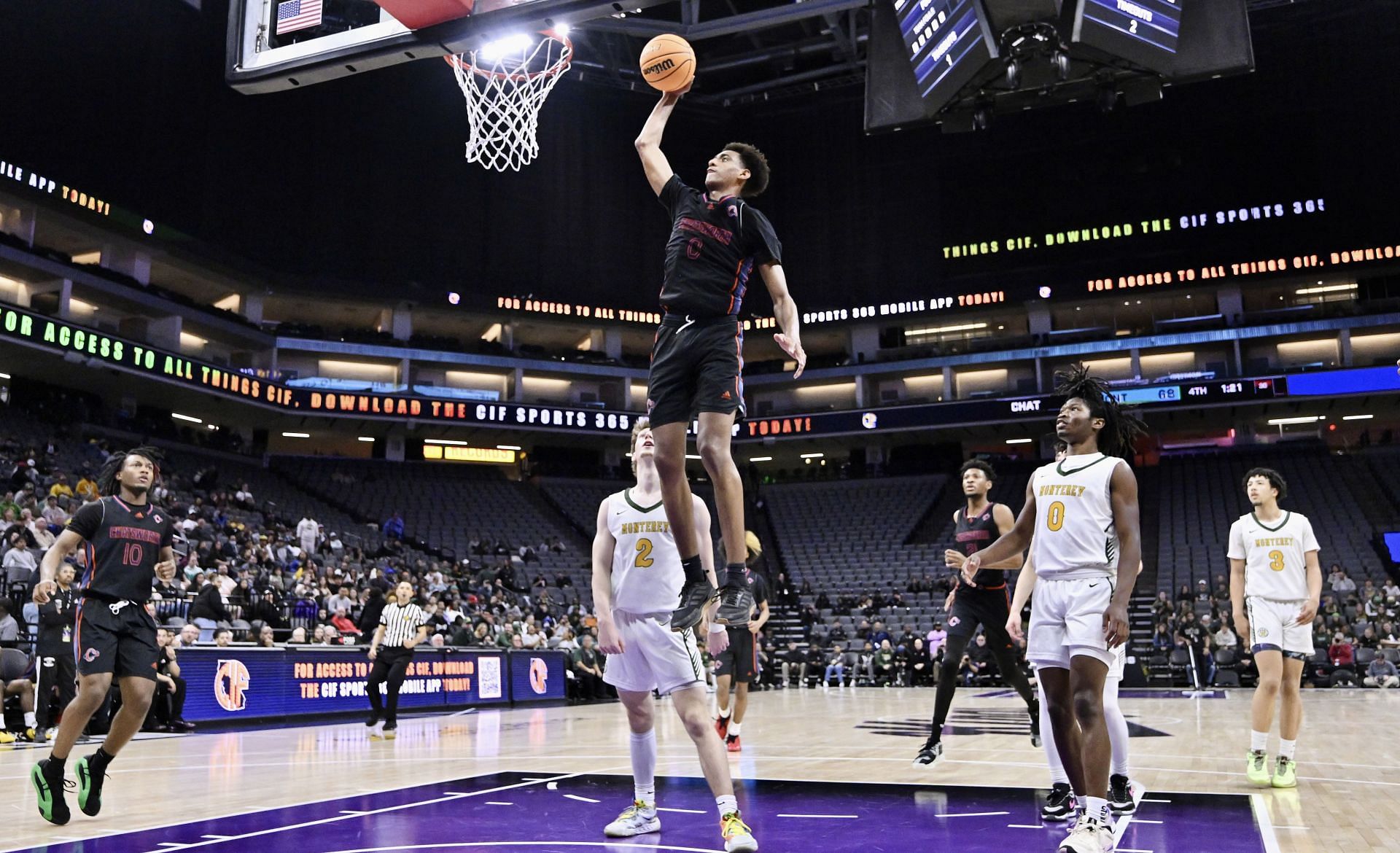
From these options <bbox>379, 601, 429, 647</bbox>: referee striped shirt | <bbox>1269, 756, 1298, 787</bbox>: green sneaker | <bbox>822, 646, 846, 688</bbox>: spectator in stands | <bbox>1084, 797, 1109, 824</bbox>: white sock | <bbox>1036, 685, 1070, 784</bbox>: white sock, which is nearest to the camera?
<bbox>1084, 797, 1109, 824</bbox>: white sock

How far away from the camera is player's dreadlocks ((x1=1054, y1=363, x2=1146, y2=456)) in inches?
218

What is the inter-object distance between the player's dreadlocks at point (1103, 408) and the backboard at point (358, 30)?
413cm

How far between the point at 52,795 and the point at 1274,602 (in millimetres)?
8173

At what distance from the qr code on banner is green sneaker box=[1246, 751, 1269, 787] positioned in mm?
14559

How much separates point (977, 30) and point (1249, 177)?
31.1 metres

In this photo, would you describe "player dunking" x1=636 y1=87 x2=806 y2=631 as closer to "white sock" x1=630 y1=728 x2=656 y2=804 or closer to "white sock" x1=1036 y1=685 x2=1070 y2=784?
"white sock" x1=630 y1=728 x2=656 y2=804

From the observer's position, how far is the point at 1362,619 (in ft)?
80.8

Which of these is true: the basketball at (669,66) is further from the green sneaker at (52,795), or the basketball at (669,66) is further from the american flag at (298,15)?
the green sneaker at (52,795)


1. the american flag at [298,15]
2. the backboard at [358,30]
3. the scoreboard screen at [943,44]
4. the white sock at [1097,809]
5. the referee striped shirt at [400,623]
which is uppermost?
the scoreboard screen at [943,44]

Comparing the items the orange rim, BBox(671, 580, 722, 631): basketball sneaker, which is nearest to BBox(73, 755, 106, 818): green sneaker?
BBox(671, 580, 722, 631): basketball sneaker

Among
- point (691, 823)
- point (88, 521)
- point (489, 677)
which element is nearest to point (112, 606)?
point (88, 521)

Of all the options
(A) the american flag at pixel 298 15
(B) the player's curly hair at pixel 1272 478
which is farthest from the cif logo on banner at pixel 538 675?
(B) the player's curly hair at pixel 1272 478

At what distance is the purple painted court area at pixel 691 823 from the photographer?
17.5ft

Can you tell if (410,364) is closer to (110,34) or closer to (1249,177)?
(110,34)
